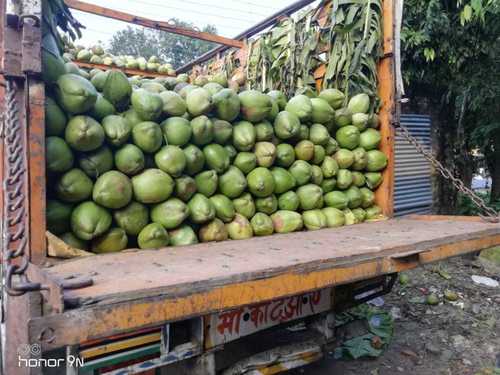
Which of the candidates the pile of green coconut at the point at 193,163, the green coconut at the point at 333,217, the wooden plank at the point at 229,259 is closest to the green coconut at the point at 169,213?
the pile of green coconut at the point at 193,163

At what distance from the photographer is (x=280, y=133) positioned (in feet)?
8.21

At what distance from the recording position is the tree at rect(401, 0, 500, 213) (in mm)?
5102

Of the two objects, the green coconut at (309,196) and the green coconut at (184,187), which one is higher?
the green coconut at (184,187)

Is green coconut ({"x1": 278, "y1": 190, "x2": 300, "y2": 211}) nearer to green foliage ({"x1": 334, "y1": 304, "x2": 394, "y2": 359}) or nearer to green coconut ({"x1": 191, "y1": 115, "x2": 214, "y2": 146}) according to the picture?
green coconut ({"x1": 191, "y1": 115, "x2": 214, "y2": 146})

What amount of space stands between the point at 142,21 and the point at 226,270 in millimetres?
3994

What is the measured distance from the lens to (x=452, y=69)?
5.62m

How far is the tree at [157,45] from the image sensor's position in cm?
2388

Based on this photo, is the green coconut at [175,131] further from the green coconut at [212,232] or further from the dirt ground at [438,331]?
the dirt ground at [438,331]

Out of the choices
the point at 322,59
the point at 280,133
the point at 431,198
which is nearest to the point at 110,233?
the point at 280,133

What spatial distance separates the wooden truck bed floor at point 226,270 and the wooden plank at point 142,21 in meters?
3.31

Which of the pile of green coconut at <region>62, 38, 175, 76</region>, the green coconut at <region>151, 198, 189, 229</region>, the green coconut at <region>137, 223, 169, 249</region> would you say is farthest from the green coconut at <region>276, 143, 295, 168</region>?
the pile of green coconut at <region>62, 38, 175, 76</region>

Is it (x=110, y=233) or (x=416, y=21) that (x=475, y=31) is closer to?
(x=416, y=21)

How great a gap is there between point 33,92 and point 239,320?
120 cm

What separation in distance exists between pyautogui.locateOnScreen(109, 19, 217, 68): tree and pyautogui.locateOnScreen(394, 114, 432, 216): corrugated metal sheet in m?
19.6
